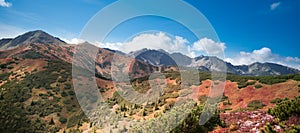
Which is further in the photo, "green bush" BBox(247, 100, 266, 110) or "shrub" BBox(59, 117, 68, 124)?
"shrub" BBox(59, 117, 68, 124)

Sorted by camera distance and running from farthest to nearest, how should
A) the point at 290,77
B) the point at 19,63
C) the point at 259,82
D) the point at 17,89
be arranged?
the point at 19,63, the point at 17,89, the point at 259,82, the point at 290,77

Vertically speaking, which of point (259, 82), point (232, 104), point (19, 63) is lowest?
point (232, 104)

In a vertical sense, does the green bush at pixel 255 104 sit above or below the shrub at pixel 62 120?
above

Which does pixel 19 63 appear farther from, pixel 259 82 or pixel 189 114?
pixel 189 114

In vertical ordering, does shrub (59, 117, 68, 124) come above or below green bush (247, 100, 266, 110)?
below

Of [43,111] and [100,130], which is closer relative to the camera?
[100,130]

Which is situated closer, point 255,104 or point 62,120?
point 255,104

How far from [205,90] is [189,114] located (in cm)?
3107

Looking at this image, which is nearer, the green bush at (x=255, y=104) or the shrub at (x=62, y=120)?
the green bush at (x=255, y=104)

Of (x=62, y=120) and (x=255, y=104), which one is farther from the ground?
(x=255, y=104)

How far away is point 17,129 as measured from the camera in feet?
126

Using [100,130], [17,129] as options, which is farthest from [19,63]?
[100,130]

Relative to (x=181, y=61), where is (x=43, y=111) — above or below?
below

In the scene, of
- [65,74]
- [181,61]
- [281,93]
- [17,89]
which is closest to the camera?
[181,61]
